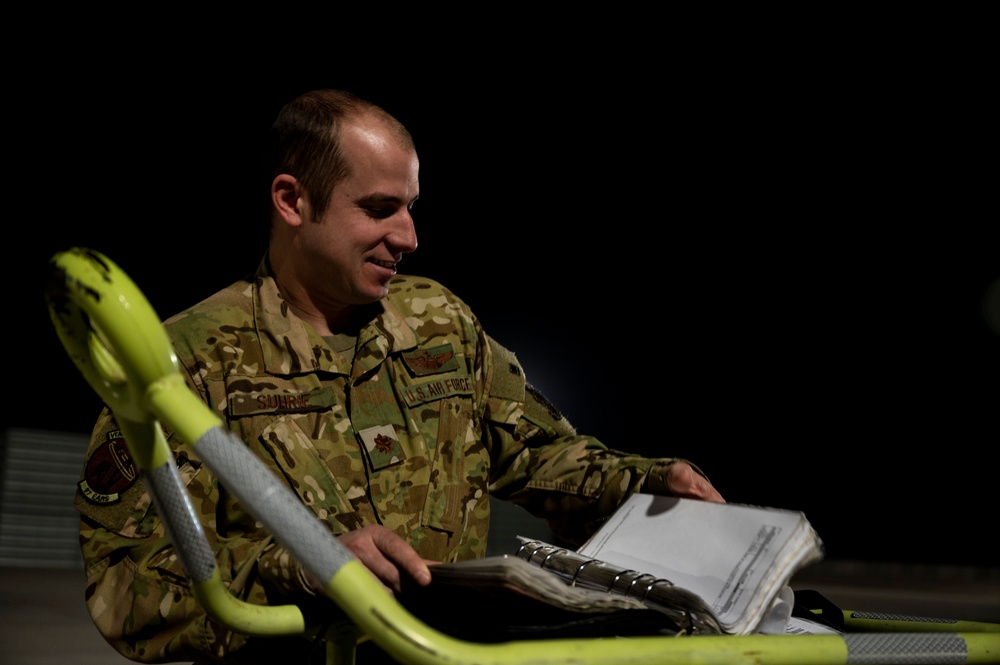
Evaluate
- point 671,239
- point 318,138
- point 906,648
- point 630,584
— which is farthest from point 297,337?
point 671,239

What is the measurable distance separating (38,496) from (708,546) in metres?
6.51

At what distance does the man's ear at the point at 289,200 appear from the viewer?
4.67ft

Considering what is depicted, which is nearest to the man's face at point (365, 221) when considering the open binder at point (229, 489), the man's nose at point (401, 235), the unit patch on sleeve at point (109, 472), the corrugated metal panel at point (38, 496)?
the man's nose at point (401, 235)

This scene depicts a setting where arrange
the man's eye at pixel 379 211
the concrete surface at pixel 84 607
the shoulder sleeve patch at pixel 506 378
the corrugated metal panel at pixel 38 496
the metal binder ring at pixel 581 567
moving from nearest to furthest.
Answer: the metal binder ring at pixel 581 567
the man's eye at pixel 379 211
the shoulder sleeve patch at pixel 506 378
the concrete surface at pixel 84 607
the corrugated metal panel at pixel 38 496

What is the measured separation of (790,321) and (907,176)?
1781 mm

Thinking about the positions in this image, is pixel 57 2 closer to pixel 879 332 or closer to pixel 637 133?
pixel 637 133

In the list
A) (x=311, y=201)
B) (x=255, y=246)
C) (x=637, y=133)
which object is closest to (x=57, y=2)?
(x=255, y=246)

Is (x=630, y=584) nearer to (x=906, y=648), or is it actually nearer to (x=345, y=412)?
(x=906, y=648)

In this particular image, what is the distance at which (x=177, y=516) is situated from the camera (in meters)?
0.83

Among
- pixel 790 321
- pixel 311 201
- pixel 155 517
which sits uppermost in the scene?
pixel 311 201

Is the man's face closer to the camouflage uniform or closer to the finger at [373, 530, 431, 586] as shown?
the camouflage uniform

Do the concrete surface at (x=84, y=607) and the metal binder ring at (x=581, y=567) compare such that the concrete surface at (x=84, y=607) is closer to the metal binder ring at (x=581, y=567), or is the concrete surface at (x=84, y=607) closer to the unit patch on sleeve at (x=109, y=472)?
the unit patch on sleeve at (x=109, y=472)

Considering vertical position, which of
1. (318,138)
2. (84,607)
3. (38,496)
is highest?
(318,138)

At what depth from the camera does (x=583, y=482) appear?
1.43 m
